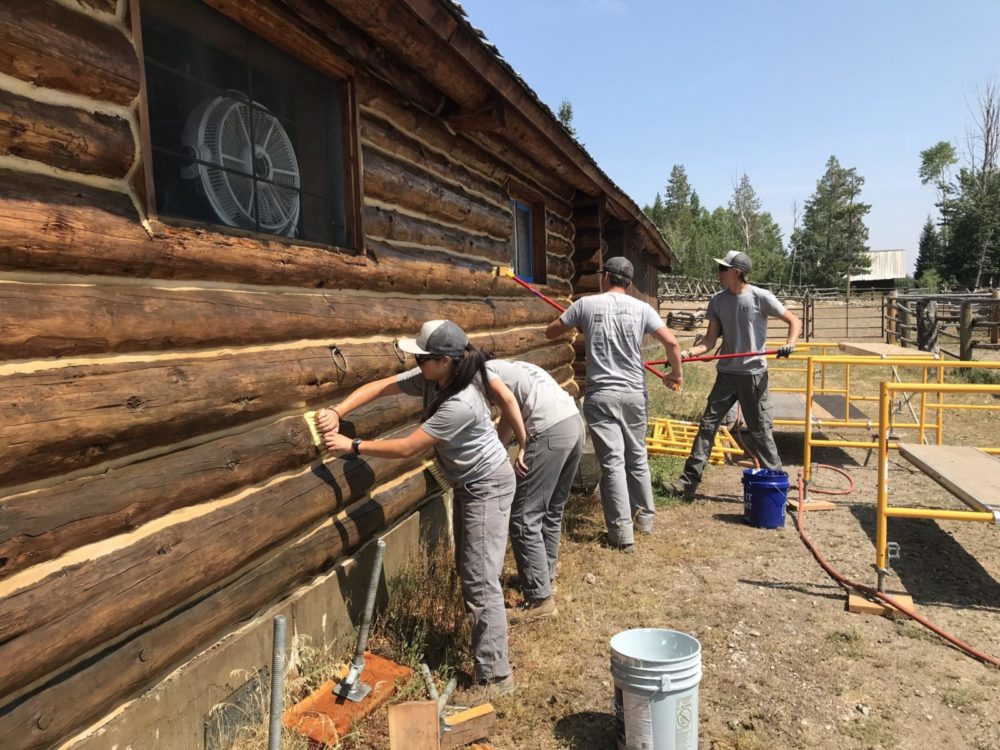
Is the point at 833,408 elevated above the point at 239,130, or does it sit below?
below

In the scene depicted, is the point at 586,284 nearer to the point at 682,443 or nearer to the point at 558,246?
the point at 558,246

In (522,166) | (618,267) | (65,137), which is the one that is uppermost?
(522,166)

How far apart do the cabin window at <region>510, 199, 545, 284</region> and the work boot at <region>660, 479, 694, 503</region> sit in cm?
272

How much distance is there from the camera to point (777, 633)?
153 inches

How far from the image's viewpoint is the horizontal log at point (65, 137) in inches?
78.1

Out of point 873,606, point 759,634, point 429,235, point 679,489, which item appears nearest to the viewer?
point 759,634

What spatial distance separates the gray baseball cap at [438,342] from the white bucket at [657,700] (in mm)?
1438

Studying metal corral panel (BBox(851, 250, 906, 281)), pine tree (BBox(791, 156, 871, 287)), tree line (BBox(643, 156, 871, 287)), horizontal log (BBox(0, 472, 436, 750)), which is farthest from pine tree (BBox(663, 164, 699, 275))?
horizontal log (BBox(0, 472, 436, 750))

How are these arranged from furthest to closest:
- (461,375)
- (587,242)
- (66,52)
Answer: (587,242) < (461,375) < (66,52)

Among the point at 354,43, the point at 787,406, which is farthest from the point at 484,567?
the point at 787,406

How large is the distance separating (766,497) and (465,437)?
338cm

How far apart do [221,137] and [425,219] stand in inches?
74.5

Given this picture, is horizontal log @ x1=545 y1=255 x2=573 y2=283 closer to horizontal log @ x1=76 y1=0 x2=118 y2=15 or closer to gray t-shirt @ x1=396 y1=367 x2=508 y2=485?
gray t-shirt @ x1=396 y1=367 x2=508 y2=485

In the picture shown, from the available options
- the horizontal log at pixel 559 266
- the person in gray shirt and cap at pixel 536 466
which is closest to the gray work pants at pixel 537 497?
the person in gray shirt and cap at pixel 536 466
